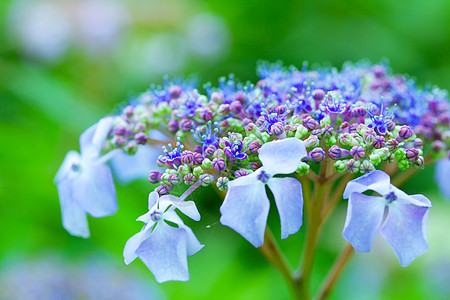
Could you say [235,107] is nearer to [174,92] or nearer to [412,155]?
[174,92]

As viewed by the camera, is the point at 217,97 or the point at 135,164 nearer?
the point at 217,97

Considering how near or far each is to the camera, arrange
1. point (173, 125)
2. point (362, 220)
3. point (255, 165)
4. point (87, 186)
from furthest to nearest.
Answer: point (87, 186) < point (173, 125) < point (255, 165) < point (362, 220)

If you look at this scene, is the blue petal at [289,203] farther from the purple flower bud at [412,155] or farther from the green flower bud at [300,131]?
the purple flower bud at [412,155]

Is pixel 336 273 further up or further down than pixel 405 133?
further down

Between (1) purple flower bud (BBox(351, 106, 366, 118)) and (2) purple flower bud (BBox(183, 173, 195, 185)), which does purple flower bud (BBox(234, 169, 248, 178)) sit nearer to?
(2) purple flower bud (BBox(183, 173, 195, 185))

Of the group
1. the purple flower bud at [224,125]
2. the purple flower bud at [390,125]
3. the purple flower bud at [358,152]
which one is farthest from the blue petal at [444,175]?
the purple flower bud at [224,125]

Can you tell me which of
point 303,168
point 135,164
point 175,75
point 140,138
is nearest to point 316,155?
point 303,168
